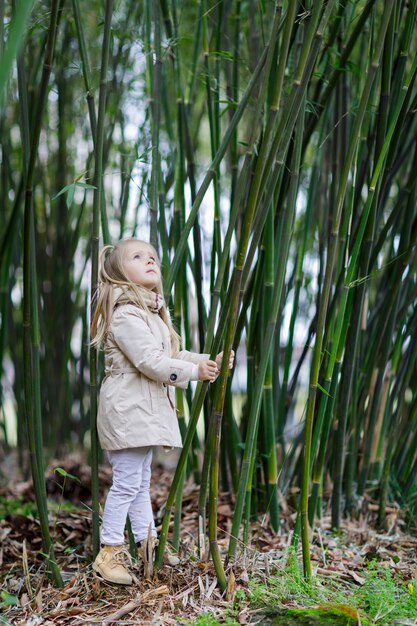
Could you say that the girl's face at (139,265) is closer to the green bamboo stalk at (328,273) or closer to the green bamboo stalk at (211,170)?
the green bamboo stalk at (211,170)

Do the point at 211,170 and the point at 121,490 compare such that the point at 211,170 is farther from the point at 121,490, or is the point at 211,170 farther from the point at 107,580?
the point at 107,580

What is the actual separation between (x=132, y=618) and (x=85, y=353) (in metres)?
1.55

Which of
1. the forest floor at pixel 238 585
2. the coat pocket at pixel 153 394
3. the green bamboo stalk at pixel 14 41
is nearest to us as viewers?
the green bamboo stalk at pixel 14 41

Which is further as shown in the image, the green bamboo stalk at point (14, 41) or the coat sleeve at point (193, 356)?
the coat sleeve at point (193, 356)

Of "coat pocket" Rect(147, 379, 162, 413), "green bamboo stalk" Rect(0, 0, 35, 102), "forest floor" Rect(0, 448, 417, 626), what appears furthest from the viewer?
"coat pocket" Rect(147, 379, 162, 413)

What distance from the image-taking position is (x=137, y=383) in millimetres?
1459

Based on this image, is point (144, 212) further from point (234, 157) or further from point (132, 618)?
point (132, 618)

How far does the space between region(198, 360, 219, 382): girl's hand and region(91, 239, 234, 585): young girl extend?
0.04 feet

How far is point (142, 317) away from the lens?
1477mm

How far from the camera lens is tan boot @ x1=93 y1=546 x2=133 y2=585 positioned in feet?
4.73

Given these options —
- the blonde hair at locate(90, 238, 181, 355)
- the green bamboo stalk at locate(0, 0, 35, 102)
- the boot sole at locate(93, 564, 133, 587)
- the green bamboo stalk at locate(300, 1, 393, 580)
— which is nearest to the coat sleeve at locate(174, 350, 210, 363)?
the blonde hair at locate(90, 238, 181, 355)

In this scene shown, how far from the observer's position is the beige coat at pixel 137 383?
1410mm

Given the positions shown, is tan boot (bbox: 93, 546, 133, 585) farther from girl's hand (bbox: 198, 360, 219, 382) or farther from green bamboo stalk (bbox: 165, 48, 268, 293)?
green bamboo stalk (bbox: 165, 48, 268, 293)

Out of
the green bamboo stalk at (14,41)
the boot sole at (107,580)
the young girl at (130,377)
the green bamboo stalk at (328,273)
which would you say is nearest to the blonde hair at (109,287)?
the young girl at (130,377)
